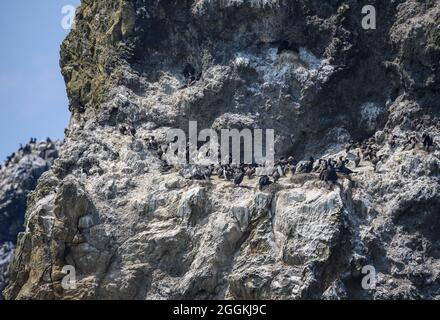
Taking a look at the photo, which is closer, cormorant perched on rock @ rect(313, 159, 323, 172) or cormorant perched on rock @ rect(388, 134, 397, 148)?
cormorant perched on rock @ rect(313, 159, 323, 172)

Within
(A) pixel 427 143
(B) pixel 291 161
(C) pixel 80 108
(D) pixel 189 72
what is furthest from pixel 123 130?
(A) pixel 427 143

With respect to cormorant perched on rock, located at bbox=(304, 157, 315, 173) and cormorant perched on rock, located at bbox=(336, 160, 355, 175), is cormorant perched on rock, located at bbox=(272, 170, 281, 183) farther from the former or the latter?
cormorant perched on rock, located at bbox=(336, 160, 355, 175)

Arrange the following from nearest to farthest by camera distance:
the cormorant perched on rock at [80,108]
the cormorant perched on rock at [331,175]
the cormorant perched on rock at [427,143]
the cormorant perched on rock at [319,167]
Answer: the cormorant perched on rock at [331,175] → the cormorant perched on rock at [427,143] → the cormorant perched on rock at [319,167] → the cormorant perched on rock at [80,108]

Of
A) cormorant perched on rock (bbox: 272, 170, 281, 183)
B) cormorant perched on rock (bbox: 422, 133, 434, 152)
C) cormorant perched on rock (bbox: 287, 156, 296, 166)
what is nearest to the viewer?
cormorant perched on rock (bbox: 272, 170, 281, 183)

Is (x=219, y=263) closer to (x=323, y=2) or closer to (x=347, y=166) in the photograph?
(x=347, y=166)

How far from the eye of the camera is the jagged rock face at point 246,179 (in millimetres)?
58812

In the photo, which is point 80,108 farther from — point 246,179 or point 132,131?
point 246,179

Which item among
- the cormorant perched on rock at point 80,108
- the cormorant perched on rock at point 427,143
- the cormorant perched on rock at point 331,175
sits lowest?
the cormorant perched on rock at point 331,175

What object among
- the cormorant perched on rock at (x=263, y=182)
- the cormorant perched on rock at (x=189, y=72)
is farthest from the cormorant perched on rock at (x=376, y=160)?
the cormorant perched on rock at (x=189, y=72)

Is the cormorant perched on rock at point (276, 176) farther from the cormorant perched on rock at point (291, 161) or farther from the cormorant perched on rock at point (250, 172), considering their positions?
the cormorant perched on rock at point (291, 161)

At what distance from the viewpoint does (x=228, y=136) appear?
215ft

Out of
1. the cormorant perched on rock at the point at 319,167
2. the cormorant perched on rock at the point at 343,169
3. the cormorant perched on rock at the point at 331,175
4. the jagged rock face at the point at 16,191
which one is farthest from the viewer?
the jagged rock face at the point at 16,191

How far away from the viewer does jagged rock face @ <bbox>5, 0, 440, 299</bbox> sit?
58.8m

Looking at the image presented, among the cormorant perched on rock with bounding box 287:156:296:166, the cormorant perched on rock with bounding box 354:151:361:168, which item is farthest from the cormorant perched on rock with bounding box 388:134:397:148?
the cormorant perched on rock with bounding box 287:156:296:166
